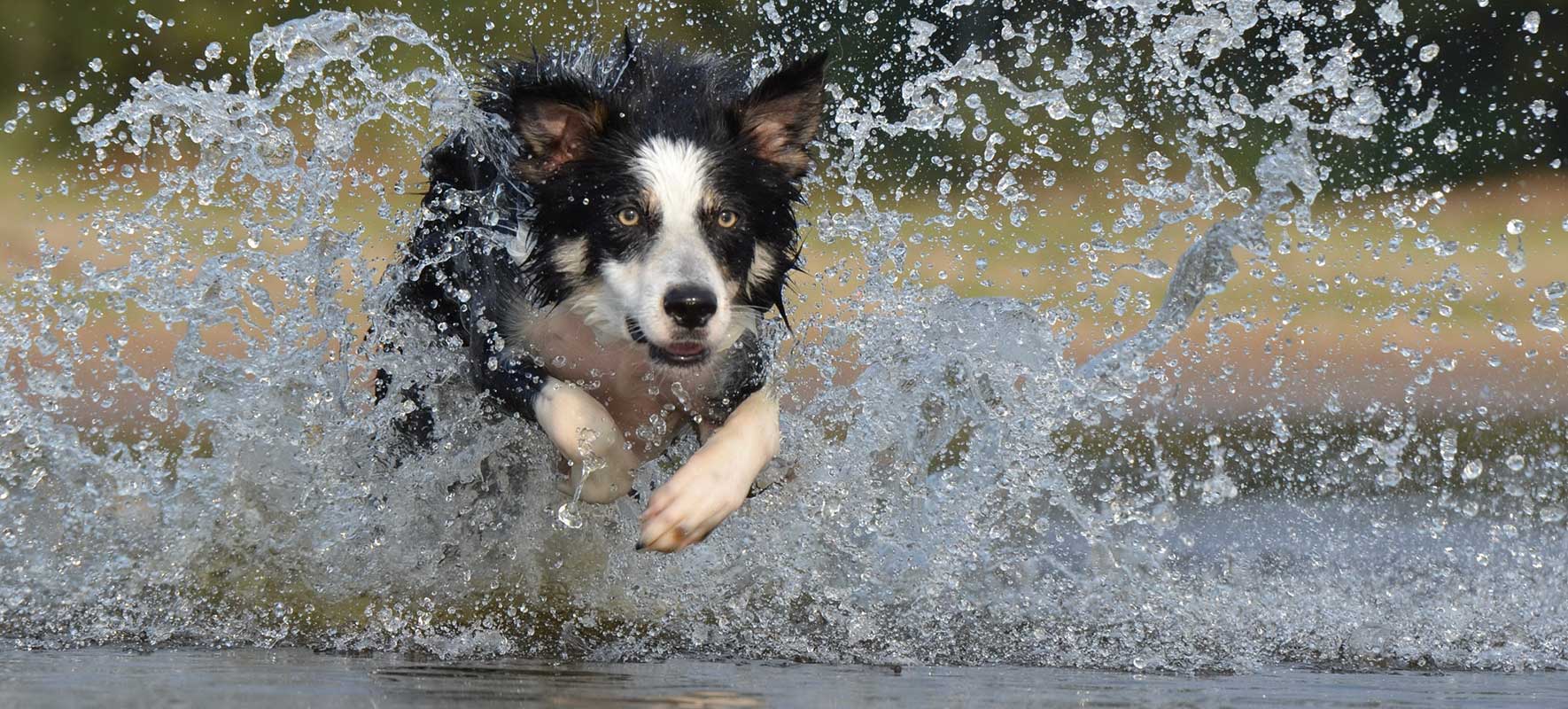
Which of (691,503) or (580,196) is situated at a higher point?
(580,196)

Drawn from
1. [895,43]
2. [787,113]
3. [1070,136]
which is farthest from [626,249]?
[1070,136]

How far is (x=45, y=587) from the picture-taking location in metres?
4.01

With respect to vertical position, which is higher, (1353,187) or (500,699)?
(1353,187)

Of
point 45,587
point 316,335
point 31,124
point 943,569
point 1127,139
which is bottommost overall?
point 45,587

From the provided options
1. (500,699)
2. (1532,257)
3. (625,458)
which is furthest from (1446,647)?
(1532,257)

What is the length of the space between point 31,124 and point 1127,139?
9.71m

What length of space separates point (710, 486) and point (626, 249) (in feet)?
2.28

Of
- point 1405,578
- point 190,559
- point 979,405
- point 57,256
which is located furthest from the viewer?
point 57,256

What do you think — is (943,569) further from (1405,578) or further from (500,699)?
(500,699)

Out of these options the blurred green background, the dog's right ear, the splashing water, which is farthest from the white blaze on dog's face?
the blurred green background

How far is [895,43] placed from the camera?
13.7 metres

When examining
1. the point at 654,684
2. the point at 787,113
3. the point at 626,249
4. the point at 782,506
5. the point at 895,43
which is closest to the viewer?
the point at 654,684

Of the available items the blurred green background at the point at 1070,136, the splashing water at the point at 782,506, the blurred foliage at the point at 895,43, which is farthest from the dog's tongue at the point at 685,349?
the blurred foliage at the point at 895,43

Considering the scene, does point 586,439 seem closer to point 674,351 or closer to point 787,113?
point 674,351
